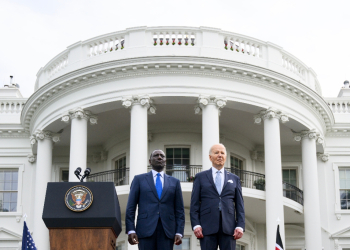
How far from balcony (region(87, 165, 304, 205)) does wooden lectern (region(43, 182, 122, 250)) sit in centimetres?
1558

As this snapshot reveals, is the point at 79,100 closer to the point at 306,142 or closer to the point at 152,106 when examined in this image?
the point at 152,106

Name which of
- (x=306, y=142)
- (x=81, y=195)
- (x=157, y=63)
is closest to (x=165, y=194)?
(x=81, y=195)

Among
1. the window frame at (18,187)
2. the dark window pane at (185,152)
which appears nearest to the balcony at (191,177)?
the dark window pane at (185,152)

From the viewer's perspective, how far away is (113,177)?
27188 mm

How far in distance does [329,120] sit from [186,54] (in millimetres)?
7385

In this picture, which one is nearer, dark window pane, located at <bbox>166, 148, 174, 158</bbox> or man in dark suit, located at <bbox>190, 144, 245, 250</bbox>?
man in dark suit, located at <bbox>190, 144, 245, 250</bbox>

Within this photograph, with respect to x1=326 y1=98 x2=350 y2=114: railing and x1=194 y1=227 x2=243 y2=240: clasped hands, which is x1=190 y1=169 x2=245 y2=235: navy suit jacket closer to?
x1=194 y1=227 x2=243 y2=240: clasped hands

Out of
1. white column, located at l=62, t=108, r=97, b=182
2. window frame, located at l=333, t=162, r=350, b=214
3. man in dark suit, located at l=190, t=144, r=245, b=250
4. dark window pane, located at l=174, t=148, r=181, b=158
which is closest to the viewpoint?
man in dark suit, located at l=190, t=144, r=245, b=250

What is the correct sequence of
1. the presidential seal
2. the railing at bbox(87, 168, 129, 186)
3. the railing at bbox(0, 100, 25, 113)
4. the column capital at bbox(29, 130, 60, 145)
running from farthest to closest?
the railing at bbox(0, 100, 25, 113) → the railing at bbox(87, 168, 129, 186) → the column capital at bbox(29, 130, 60, 145) → the presidential seal

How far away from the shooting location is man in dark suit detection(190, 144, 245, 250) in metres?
9.32

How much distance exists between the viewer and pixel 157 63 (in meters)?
23.2

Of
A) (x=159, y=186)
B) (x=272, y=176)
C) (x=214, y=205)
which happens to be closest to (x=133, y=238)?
(x=159, y=186)

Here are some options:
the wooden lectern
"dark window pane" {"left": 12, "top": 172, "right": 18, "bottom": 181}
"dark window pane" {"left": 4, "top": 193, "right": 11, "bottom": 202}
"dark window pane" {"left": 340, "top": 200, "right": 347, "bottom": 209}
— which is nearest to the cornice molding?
"dark window pane" {"left": 12, "top": 172, "right": 18, "bottom": 181}

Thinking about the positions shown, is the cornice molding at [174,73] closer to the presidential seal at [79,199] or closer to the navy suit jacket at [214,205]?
the navy suit jacket at [214,205]
